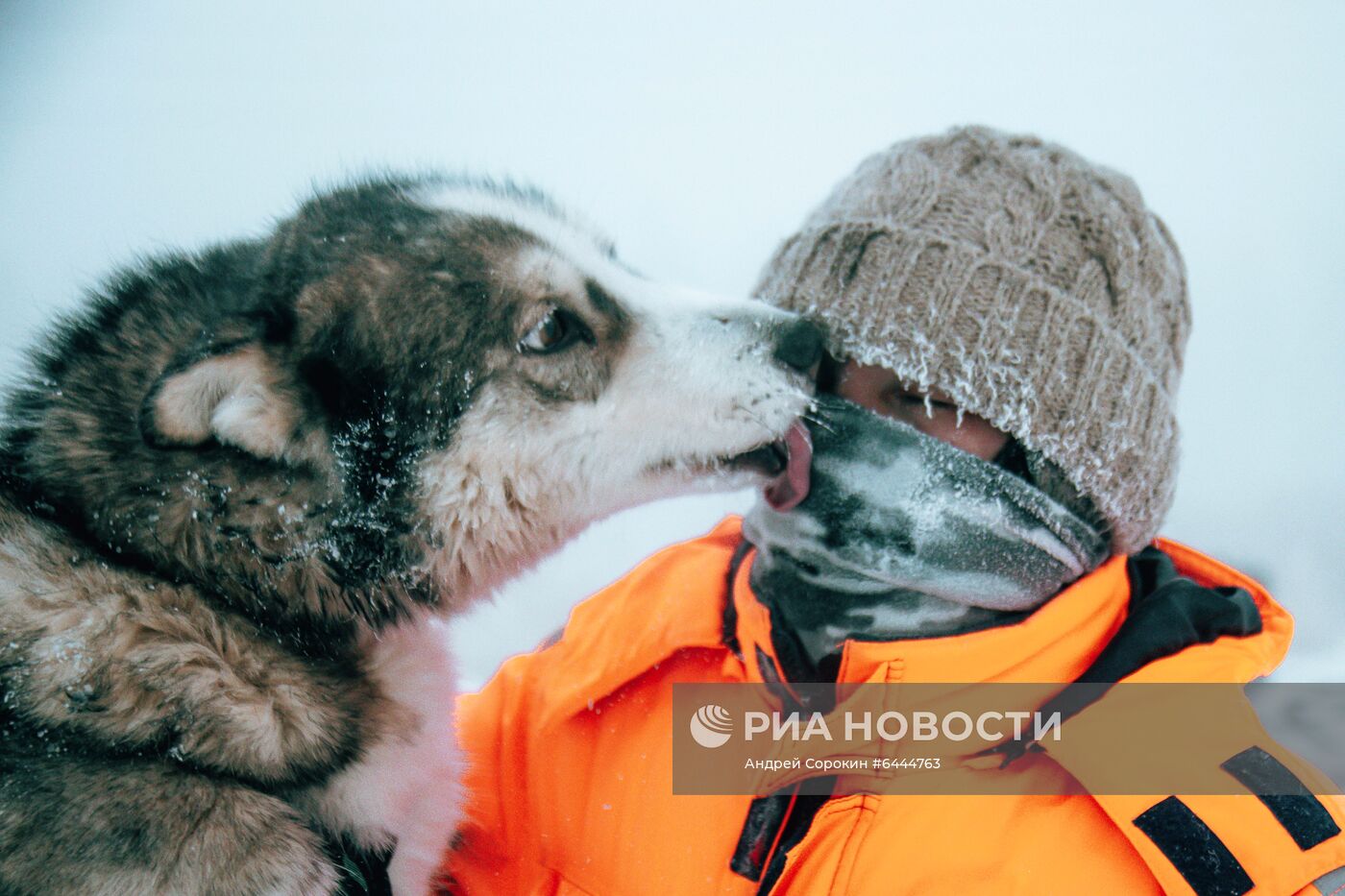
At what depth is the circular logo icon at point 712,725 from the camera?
63.2 inches

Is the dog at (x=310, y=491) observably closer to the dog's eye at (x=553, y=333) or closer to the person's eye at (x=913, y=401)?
the dog's eye at (x=553, y=333)

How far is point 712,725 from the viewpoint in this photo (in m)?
1.63

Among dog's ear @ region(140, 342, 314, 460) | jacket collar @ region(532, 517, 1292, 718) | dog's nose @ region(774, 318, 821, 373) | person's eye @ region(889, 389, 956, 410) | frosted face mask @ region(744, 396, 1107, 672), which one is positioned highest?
dog's ear @ region(140, 342, 314, 460)

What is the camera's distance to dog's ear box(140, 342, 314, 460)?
4.08ft

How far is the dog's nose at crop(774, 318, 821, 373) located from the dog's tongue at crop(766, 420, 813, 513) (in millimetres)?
104

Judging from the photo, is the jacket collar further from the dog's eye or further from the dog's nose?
the dog's eye

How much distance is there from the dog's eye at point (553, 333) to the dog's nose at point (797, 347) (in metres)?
0.36

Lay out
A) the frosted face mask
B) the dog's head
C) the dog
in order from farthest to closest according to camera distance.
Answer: the frosted face mask, the dog's head, the dog

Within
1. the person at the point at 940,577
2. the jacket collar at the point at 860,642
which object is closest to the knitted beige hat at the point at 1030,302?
the person at the point at 940,577

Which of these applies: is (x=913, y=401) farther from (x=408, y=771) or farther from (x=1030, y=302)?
(x=408, y=771)

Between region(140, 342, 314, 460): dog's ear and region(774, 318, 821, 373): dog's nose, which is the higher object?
region(140, 342, 314, 460): dog's ear

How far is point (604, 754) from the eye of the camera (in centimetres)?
165

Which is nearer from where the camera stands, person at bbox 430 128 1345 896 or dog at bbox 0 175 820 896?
dog at bbox 0 175 820 896

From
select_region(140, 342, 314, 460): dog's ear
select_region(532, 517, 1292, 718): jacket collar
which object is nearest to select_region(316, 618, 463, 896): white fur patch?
select_region(532, 517, 1292, 718): jacket collar
